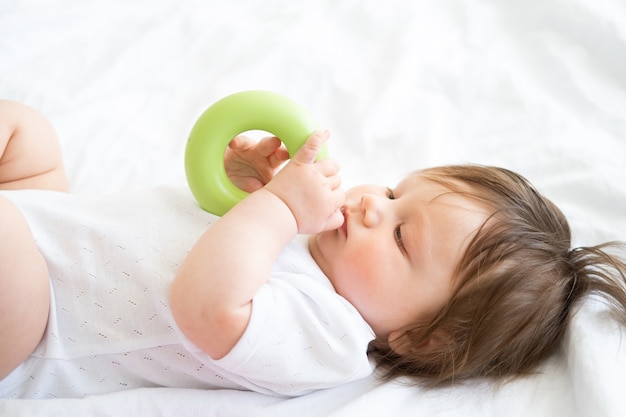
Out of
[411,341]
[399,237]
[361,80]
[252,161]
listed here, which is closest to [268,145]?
[252,161]

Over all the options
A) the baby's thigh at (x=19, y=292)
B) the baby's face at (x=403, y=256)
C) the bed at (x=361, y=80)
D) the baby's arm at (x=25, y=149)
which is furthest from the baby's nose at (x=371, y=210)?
the baby's arm at (x=25, y=149)

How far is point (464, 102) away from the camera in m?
1.75

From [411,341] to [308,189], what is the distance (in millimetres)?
319

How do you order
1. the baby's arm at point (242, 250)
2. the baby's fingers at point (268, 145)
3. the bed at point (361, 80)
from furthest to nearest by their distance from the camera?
the bed at point (361, 80), the baby's fingers at point (268, 145), the baby's arm at point (242, 250)

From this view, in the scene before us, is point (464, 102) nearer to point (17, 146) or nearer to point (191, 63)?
point (191, 63)

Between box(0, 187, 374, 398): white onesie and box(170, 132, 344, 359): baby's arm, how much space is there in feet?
0.14

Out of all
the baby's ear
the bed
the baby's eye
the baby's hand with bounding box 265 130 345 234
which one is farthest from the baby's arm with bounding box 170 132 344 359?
the bed

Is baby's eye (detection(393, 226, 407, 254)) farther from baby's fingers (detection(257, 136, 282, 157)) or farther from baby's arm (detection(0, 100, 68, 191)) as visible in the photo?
baby's arm (detection(0, 100, 68, 191))

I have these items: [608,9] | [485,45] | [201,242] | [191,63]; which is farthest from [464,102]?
[201,242]

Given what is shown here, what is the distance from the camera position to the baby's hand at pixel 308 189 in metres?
1.05

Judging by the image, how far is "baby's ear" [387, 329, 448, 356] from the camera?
1.10 metres

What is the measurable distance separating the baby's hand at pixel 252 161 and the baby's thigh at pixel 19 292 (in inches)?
15.6

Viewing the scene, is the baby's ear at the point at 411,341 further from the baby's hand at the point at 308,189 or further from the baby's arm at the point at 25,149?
the baby's arm at the point at 25,149

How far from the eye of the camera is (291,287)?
A: 1.05m
